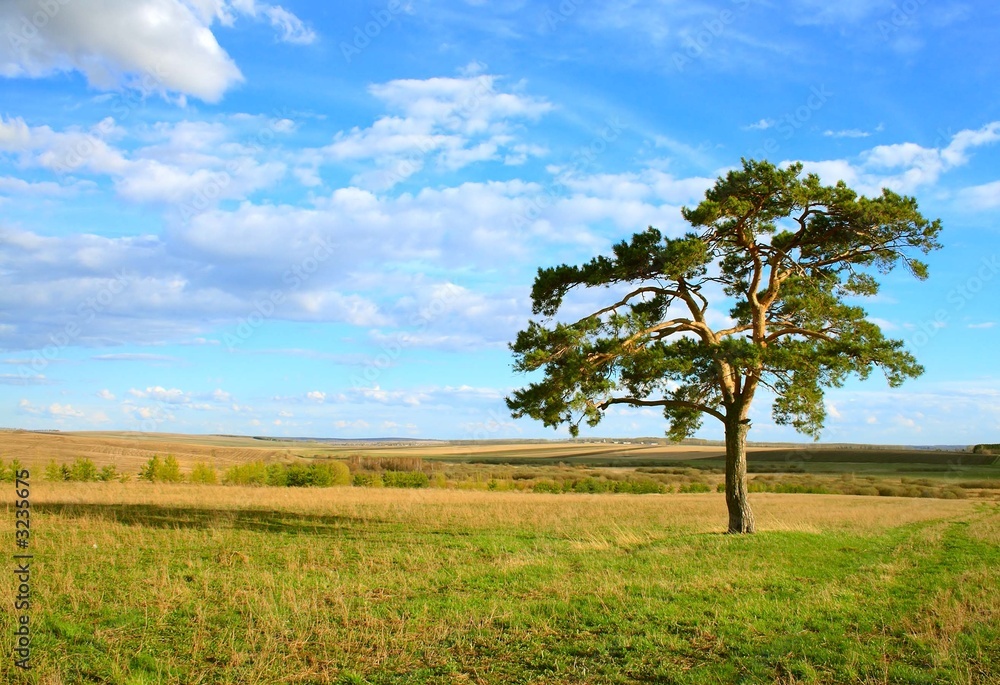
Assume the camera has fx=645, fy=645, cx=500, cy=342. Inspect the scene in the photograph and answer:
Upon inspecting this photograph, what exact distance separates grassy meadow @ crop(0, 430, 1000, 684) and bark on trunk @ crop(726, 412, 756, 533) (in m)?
0.73

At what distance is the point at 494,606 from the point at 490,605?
0.23m

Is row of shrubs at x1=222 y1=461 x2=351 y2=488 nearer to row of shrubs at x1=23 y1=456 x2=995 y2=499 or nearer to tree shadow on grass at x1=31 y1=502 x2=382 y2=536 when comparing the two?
row of shrubs at x1=23 y1=456 x2=995 y2=499

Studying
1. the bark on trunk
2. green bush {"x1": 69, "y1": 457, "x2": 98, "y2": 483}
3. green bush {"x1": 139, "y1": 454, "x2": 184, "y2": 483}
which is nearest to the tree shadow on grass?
the bark on trunk

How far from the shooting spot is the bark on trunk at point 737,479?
58.9ft

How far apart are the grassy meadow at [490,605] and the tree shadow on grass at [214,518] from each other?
216 mm

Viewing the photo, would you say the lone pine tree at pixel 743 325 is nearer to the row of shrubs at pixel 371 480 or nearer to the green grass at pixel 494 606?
the green grass at pixel 494 606

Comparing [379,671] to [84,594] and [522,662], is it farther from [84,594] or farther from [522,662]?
[84,594]

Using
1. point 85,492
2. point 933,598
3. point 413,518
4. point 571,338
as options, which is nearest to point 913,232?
point 571,338

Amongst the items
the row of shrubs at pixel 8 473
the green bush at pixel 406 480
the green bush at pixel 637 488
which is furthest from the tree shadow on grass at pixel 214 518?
the green bush at pixel 637 488

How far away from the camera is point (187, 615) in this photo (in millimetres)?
8188

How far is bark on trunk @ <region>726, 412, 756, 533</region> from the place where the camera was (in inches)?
707

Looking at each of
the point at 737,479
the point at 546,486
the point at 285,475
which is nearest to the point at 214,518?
the point at 737,479

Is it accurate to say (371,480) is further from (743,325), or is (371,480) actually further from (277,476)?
(743,325)

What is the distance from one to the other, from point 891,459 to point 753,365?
105 meters
